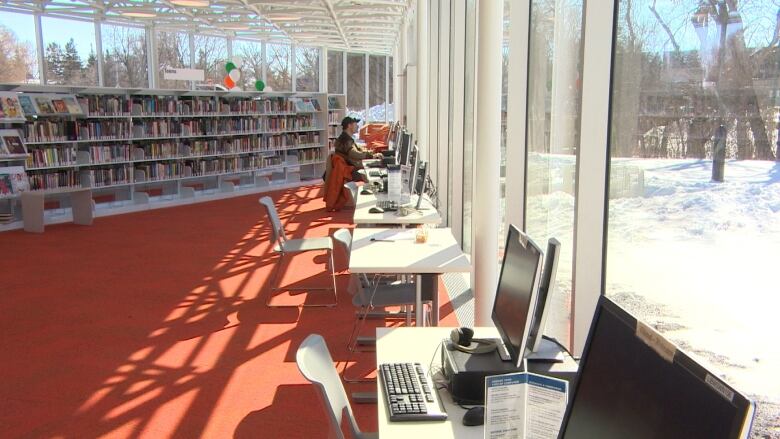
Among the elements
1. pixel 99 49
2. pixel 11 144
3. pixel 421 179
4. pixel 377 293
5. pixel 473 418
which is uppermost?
pixel 99 49

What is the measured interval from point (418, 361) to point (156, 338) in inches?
129

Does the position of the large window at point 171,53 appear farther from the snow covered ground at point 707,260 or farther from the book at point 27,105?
the snow covered ground at point 707,260

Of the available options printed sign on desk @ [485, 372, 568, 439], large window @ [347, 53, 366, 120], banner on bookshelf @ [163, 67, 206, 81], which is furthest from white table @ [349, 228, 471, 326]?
large window @ [347, 53, 366, 120]

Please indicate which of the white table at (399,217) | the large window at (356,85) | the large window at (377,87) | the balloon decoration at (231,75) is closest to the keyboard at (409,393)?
the white table at (399,217)

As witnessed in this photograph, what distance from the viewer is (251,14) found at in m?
15.3

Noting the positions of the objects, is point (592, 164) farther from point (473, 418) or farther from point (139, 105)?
point (139, 105)

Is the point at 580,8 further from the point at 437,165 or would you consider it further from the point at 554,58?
the point at 437,165

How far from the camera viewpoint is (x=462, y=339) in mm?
2496

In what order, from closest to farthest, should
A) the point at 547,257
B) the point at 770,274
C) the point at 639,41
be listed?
1. the point at 770,274
2. the point at 547,257
3. the point at 639,41

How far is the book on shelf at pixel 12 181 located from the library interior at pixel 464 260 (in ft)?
0.10

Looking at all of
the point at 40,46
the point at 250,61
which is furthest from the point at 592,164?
the point at 250,61

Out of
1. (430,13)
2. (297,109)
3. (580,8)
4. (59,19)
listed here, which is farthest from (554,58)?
(59,19)

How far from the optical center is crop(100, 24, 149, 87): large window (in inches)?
637

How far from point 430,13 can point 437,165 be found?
105 inches
